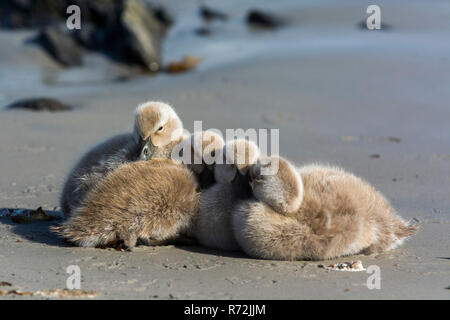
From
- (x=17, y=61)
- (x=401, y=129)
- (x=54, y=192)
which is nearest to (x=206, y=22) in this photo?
(x=17, y=61)

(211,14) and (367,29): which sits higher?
(211,14)

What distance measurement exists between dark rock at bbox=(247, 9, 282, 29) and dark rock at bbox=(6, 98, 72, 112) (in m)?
8.27

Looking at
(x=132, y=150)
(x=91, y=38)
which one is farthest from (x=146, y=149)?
(x=91, y=38)

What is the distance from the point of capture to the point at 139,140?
597 cm

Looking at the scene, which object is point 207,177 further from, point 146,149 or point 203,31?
point 203,31

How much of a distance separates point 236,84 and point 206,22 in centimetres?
862

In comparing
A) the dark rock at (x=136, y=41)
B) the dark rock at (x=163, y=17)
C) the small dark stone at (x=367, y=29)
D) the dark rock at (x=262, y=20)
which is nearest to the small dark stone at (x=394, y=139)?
the small dark stone at (x=367, y=29)

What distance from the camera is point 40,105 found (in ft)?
34.1

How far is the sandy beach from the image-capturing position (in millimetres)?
4914

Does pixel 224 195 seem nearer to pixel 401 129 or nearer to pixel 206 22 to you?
pixel 401 129

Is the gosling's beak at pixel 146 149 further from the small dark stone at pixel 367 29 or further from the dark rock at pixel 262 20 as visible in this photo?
the dark rock at pixel 262 20

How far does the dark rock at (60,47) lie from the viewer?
1527 cm

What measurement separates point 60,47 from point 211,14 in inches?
244

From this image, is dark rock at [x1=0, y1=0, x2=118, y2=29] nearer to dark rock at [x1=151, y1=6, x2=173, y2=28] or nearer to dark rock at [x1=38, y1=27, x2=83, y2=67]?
dark rock at [x1=151, y1=6, x2=173, y2=28]
